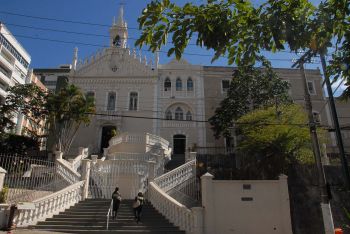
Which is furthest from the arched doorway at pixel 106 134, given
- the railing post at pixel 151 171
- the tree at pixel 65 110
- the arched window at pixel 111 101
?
the railing post at pixel 151 171

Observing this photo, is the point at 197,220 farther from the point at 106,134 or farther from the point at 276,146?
the point at 106,134

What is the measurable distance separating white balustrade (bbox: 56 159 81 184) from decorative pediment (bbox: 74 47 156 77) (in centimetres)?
1619

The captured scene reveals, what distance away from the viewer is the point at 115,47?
32.8 metres

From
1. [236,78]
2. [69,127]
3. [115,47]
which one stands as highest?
[115,47]

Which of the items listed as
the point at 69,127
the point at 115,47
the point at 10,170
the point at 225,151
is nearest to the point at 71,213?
the point at 10,170

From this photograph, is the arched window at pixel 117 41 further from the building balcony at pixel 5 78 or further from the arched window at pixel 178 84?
the building balcony at pixel 5 78

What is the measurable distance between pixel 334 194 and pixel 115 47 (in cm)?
2489

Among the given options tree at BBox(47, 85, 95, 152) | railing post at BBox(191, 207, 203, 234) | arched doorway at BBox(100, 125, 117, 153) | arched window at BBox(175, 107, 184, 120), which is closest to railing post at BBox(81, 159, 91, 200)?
railing post at BBox(191, 207, 203, 234)

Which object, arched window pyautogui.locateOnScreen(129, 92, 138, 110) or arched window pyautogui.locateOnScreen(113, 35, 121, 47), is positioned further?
arched window pyautogui.locateOnScreen(113, 35, 121, 47)

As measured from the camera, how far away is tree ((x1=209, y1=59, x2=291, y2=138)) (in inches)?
983

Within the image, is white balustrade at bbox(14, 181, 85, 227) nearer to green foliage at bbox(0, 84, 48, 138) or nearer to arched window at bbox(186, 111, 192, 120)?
green foliage at bbox(0, 84, 48, 138)

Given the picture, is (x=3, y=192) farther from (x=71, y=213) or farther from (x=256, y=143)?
(x=256, y=143)

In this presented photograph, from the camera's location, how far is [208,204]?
12.1m

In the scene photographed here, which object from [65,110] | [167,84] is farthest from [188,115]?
[65,110]
